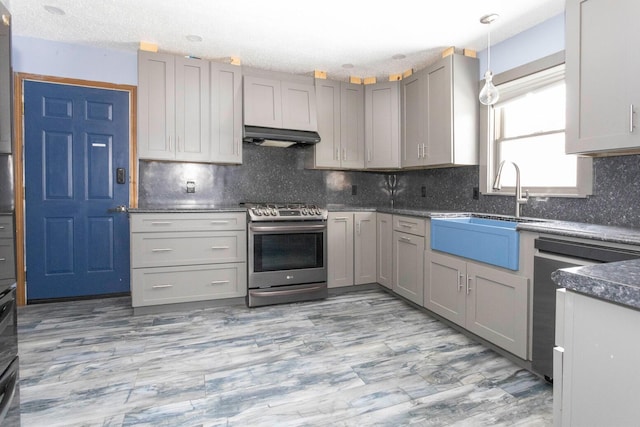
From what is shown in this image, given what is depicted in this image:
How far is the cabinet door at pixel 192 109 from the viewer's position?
333cm

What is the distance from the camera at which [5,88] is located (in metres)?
1.18

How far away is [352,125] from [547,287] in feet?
Result: 8.71

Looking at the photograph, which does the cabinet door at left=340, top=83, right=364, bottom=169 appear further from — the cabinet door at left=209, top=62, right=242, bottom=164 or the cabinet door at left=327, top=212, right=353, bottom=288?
the cabinet door at left=209, top=62, right=242, bottom=164

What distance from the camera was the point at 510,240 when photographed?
2.15 metres

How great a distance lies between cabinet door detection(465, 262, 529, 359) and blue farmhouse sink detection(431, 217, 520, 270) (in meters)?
0.09

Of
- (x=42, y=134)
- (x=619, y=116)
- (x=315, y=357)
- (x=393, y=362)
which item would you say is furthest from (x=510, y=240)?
(x=42, y=134)

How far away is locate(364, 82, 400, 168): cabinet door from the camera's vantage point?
3869 mm

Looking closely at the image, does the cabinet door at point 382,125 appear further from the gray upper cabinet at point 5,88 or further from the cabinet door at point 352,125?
the gray upper cabinet at point 5,88

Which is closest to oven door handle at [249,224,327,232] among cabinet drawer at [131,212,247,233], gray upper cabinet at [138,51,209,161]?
cabinet drawer at [131,212,247,233]

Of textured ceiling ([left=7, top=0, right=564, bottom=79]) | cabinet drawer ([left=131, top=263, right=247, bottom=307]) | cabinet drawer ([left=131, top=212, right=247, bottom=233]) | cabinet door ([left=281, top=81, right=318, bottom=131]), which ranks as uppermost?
textured ceiling ([left=7, top=0, right=564, bottom=79])

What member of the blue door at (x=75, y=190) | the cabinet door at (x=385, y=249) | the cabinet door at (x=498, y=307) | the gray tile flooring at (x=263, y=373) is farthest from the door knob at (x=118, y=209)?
the cabinet door at (x=498, y=307)

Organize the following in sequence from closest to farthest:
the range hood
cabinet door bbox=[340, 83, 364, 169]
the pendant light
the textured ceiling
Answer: the pendant light, the textured ceiling, the range hood, cabinet door bbox=[340, 83, 364, 169]

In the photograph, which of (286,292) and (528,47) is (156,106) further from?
(528,47)

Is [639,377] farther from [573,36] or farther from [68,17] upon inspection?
[68,17]
